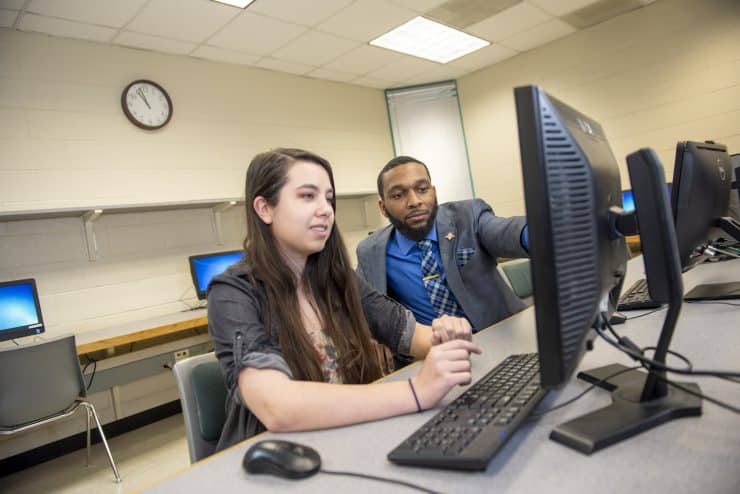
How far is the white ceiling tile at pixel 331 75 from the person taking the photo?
4.64 meters

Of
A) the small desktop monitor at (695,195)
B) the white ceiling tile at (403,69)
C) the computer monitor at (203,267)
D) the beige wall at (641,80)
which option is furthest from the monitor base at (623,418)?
the white ceiling tile at (403,69)

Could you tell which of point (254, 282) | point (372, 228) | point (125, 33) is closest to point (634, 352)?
point (254, 282)

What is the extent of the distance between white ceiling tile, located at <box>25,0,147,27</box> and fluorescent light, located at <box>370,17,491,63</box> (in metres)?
1.97

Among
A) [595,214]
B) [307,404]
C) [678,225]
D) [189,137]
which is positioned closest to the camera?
[595,214]

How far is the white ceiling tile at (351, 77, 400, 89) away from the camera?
5.01 meters

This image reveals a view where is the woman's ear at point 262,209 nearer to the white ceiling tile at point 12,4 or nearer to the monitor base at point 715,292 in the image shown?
the monitor base at point 715,292

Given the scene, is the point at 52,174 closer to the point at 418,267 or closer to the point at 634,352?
the point at 418,267

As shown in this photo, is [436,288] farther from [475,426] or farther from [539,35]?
[539,35]

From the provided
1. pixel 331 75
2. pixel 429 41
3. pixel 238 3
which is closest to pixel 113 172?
pixel 238 3

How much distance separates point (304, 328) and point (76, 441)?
2861mm

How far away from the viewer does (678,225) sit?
975mm

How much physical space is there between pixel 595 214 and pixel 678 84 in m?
4.79

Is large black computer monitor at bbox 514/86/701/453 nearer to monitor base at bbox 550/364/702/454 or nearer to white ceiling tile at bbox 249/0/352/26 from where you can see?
monitor base at bbox 550/364/702/454

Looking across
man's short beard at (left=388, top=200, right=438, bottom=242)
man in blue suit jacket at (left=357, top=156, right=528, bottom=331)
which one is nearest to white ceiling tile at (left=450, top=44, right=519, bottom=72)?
man in blue suit jacket at (left=357, top=156, right=528, bottom=331)
